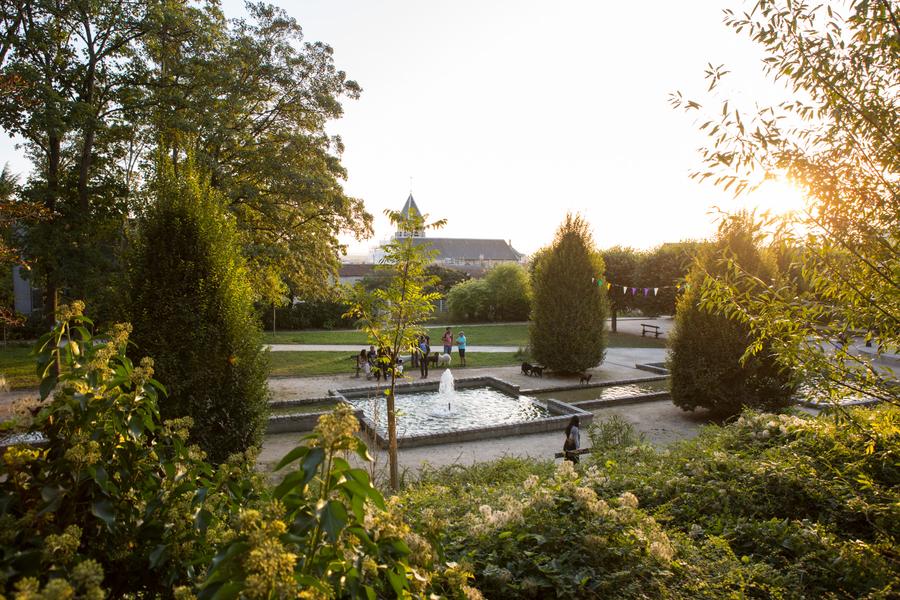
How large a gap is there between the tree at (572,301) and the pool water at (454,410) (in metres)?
3.11

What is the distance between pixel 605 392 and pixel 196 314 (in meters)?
12.8

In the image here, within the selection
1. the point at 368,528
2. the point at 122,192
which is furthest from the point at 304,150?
the point at 368,528

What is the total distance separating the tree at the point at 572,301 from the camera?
17.8 m

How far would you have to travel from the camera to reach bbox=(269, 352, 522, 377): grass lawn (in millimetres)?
18766

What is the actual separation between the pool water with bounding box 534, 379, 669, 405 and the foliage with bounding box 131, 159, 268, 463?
968 centimetres

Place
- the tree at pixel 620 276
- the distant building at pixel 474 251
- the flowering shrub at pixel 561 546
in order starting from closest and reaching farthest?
the flowering shrub at pixel 561 546
the tree at pixel 620 276
the distant building at pixel 474 251

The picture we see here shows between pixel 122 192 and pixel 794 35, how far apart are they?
1758 cm

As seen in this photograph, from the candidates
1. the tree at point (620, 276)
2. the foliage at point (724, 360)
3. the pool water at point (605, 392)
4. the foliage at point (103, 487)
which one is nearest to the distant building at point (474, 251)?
the tree at point (620, 276)

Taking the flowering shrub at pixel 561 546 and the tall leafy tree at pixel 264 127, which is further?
the tall leafy tree at pixel 264 127

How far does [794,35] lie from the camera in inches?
144

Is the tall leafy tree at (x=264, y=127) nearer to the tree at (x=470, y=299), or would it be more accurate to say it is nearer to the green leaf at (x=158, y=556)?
the green leaf at (x=158, y=556)

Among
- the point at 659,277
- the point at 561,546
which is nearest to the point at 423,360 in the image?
the point at 561,546

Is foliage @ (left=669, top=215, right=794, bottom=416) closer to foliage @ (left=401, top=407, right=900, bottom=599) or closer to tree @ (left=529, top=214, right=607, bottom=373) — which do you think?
tree @ (left=529, top=214, right=607, bottom=373)

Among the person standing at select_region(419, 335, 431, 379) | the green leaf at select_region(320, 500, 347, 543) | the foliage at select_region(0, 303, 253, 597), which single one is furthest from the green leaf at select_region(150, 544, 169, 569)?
the person standing at select_region(419, 335, 431, 379)
